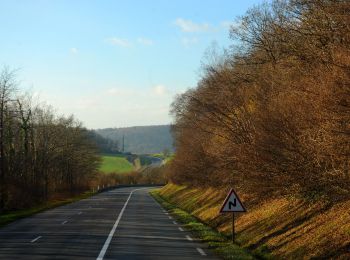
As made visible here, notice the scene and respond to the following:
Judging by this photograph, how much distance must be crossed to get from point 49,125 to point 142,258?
54.8 m

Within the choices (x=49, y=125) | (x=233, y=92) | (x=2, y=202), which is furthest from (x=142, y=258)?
(x=49, y=125)

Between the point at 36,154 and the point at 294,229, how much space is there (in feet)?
167

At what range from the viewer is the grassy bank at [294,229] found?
12391 millimetres

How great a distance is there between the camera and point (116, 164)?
15712cm

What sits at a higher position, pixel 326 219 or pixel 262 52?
pixel 262 52

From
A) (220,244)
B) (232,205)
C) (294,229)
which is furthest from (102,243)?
(294,229)

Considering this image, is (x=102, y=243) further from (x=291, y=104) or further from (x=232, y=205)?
(x=291, y=104)

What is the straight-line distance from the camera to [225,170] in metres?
26.7

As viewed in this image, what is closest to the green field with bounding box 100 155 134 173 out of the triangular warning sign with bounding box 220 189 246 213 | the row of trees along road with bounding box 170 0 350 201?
the row of trees along road with bounding box 170 0 350 201

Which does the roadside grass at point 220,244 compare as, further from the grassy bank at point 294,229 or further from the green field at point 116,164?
the green field at point 116,164

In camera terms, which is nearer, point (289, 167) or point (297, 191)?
point (289, 167)

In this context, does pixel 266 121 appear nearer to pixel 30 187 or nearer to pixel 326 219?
pixel 326 219

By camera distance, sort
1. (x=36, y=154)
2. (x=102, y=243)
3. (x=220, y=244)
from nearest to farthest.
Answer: (x=220, y=244)
(x=102, y=243)
(x=36, y=154)

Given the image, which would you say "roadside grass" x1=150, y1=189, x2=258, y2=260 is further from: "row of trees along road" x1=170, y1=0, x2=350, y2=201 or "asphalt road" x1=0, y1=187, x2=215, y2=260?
"row of trees along road" x1=170, y1=0, x2=350, y2=201
